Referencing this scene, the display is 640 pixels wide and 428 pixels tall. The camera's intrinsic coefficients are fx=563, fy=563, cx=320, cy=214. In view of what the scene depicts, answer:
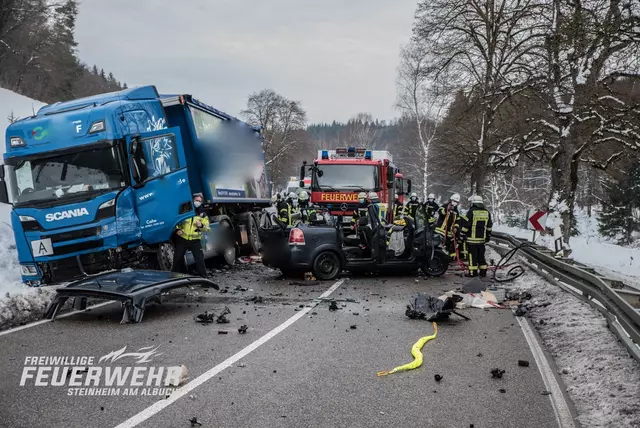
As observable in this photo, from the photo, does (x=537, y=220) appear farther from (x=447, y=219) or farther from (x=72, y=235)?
(x=72, y=235)

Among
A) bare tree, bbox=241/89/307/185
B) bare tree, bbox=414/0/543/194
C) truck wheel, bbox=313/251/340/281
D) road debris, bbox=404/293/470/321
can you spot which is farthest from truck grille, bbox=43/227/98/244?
bare tree, bbox=241/89/307/185

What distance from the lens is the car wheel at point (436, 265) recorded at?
1185 centimetres

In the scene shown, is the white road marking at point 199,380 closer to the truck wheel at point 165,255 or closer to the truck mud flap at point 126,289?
the truck mud flap at point 126,289

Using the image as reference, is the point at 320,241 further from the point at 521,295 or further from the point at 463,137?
the point at 463,137

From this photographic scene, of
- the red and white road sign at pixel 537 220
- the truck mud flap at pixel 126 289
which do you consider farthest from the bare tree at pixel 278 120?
the truck mud flap at pixel 126 289

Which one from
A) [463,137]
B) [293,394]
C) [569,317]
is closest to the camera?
[293,394]

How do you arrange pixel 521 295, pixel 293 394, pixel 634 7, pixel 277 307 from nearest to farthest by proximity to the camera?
pixel 293 394, pixel 277 307, pixel 521 295, pixel 634 7

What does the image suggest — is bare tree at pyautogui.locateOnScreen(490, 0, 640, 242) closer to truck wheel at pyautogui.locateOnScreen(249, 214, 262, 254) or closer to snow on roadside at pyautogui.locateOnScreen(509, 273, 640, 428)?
snow on roadside at pyautogui.locateOnScreen(509, 273, 640, 428)

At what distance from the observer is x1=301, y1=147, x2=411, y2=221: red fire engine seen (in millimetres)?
15586

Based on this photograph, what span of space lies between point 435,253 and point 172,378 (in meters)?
8.00

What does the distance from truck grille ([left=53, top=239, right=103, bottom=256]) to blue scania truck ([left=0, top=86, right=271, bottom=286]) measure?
0.05ft

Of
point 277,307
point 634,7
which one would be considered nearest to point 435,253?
point 277,307

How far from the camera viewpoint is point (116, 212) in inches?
368

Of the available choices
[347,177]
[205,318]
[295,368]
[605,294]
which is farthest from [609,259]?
[295,368]
